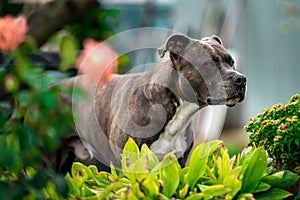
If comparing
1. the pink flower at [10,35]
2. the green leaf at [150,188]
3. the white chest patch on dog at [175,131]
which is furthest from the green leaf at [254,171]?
the pink flower at [10,35]

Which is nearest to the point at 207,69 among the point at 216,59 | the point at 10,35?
the point at 216,59

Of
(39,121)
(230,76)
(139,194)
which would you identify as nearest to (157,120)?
Answer: (230,76)

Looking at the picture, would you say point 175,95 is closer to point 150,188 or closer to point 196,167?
point 196,167

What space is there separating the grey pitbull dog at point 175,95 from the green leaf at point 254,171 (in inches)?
24.9

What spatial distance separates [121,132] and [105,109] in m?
0.37

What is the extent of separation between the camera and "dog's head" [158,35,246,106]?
3596 mm

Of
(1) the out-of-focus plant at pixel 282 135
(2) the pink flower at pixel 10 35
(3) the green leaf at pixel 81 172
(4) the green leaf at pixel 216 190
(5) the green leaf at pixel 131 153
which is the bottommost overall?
(3) the green leaf at pixel 81 172

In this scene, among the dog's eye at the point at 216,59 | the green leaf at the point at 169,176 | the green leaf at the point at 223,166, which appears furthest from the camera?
the dog's eye at the point at 216,59

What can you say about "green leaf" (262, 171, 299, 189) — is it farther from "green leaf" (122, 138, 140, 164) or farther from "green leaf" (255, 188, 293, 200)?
"green leaf" (122, 138, 140, 164)

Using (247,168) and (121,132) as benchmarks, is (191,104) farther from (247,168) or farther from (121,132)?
(247,168)

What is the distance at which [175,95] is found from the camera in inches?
150

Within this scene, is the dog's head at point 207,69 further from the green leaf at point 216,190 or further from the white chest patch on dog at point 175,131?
the green leaf at point 216,190

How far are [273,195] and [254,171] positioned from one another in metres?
0.14

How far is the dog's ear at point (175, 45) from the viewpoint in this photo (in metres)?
3.72
